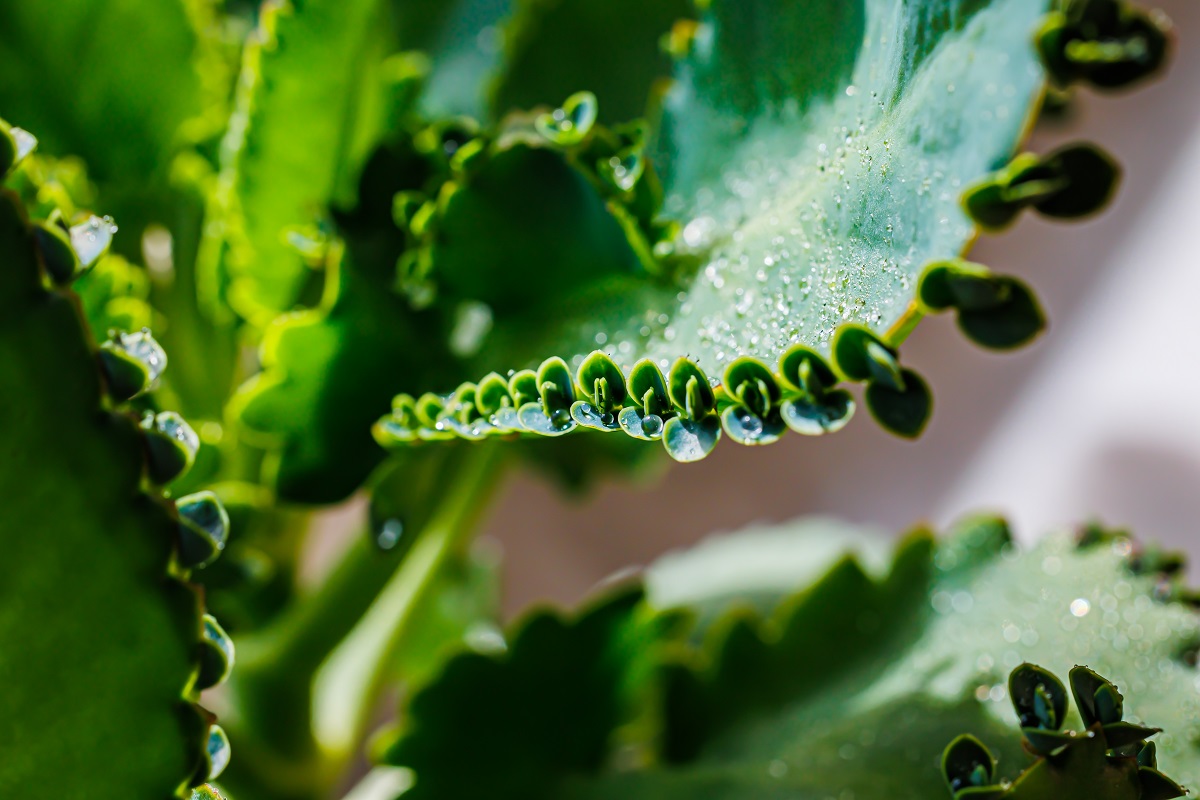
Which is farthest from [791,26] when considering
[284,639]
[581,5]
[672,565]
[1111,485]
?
[1111,485]

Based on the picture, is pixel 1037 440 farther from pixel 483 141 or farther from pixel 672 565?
pixel 483 141

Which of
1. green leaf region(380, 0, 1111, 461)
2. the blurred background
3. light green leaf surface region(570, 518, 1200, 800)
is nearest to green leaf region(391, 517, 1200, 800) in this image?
light green leaf surface region(570, 518, 1200, 800)

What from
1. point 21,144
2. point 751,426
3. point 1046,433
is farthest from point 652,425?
point 1046,433

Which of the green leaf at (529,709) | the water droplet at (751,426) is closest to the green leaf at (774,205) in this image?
the water droplet at (751,426)

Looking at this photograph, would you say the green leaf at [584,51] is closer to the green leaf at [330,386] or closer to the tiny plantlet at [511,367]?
the tiny plantlet at [511,367]

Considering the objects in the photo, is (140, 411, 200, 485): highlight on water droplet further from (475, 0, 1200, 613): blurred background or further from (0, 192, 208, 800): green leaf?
A: (475, 0, 1200, 613): blurred background

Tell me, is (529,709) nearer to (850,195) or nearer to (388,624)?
(388,624)

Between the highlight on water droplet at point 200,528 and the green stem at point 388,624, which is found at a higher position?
the highlight on water droplet at point 200,528
